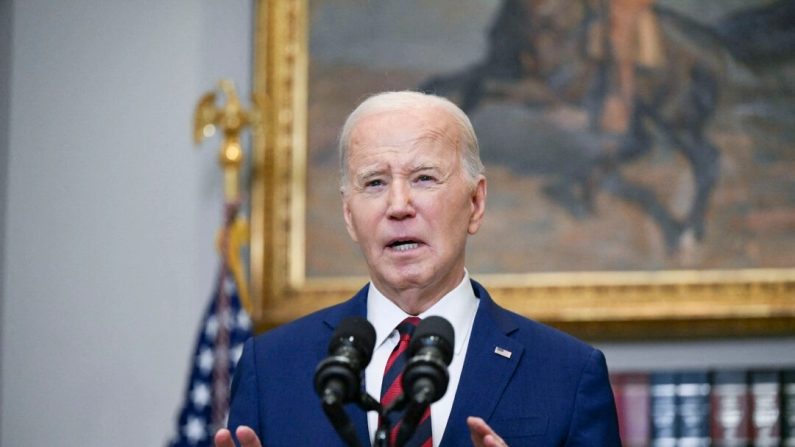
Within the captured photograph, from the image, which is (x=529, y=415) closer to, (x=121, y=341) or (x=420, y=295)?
(x=420, y=295)

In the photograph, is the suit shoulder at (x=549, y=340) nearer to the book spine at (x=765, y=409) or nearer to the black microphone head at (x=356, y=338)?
the black microphone head at (x=356, y=338)

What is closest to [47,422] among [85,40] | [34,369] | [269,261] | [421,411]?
[34,369]

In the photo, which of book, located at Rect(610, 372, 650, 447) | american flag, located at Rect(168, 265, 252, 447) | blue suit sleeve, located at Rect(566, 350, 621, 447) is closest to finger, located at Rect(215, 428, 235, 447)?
blue suit sleeve, located at Rect(566, 350, 621, 447)

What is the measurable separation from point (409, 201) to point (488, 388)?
475mm

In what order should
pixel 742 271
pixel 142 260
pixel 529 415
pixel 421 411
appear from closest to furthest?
pixel 421 411 → pixel 529 415 → pixel 742 271 → pixel 142 260

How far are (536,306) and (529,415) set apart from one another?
11.7 feet

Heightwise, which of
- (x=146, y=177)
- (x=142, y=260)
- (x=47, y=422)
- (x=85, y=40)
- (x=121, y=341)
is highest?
(x=85, y=40)

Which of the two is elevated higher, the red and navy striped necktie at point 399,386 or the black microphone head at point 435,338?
the black microphone head at point 435,338

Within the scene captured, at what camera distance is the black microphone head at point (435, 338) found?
7.72 feet

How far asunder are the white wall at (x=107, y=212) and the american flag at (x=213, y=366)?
353 millimetres

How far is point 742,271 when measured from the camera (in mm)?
6406

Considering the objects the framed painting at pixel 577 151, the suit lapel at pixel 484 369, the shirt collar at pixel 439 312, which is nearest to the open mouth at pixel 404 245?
the shirt collar at pixel 439 312

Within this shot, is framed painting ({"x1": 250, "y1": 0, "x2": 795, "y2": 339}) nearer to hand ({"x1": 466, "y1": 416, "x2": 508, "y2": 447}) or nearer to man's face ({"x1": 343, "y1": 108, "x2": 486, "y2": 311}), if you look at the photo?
man's face ({"x1": 343, "y1": 108, "x2": 486, "y2": 311})

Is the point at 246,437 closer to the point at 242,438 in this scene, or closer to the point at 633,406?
the point at 242,438
